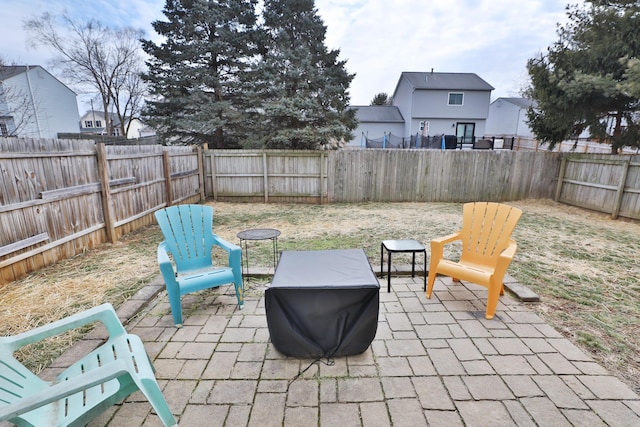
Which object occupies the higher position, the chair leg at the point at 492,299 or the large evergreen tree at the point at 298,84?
the large evergreen tree at the point at 298,84

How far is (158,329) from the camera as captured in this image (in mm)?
2564

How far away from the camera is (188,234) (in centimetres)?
313

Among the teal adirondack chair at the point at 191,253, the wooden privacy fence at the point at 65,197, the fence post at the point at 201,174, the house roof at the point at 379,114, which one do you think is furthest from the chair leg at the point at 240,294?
the house roof at the point at 379,114

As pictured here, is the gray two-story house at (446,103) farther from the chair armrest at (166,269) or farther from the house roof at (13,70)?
the house roof at (13,70)

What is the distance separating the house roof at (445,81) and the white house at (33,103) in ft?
74.4

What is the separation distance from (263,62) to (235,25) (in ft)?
8.31

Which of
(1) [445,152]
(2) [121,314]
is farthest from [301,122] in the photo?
(2) [121,314]

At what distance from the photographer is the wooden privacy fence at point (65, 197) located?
11.3ft

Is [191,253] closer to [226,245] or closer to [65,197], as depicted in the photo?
[226,245]

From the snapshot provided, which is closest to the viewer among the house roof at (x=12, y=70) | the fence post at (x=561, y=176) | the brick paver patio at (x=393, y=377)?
the brick paver patio at (x=393, y=377)

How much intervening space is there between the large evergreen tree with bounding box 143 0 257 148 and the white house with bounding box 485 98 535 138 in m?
21.1

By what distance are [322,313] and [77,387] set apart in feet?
4.46

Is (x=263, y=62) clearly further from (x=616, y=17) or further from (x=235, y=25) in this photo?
(x=616, y=17)

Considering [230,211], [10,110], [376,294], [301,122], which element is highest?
[10,110]
